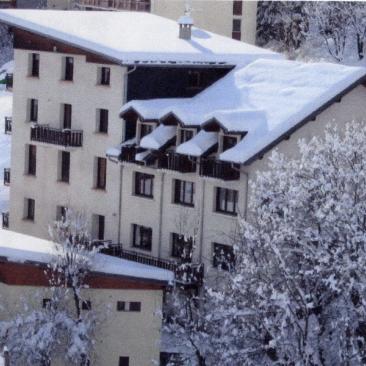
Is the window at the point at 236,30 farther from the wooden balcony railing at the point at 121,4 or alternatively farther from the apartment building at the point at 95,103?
the apartment building at the point at 95,103

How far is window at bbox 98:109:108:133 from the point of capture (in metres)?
37.1

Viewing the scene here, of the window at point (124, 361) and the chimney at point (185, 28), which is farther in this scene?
the chimney at point (185, 28)

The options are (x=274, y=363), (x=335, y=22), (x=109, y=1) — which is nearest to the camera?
(x=274, y=363)

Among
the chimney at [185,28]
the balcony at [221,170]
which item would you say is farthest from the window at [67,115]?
the balcony at [221,170]

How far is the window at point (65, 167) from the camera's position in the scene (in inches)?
1507

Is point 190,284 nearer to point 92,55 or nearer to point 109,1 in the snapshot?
point 92,55

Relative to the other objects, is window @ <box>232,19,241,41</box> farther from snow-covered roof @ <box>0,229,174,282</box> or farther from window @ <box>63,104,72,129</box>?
snow-covered roof @ <box>0,229,174,282</box>

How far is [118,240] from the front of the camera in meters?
36.7

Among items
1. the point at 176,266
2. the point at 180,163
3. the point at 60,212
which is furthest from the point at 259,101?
the point at 60,212

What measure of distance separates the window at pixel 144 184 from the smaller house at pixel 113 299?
4.04 m

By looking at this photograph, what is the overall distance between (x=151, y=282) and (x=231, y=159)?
126 inches

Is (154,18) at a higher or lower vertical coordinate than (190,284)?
higher

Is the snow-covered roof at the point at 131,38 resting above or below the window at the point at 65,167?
above

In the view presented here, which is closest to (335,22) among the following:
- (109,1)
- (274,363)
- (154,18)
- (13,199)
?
(109,1)
